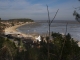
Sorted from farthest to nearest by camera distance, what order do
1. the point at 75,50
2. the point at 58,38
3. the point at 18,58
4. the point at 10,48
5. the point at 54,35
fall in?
the point at 54,35 < the point at 58,38 < the point at 75,50 < the point at 10,48 < the point at 18,58

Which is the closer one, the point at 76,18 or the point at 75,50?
the point at 76,18

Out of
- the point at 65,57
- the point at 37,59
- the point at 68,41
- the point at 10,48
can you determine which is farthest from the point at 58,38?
the point at 37,59

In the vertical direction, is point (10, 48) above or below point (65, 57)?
above

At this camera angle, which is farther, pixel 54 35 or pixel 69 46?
pixel 54 35

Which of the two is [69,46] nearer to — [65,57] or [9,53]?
[65,57]

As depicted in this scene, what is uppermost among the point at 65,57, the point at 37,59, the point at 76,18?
the point at 76,18

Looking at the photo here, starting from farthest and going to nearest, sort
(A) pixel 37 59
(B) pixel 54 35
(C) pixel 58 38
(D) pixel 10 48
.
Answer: (B) pixel 54 35 < (C) pixel 58 38 < (D) pixel 10 48 < (A) pixel 37 59

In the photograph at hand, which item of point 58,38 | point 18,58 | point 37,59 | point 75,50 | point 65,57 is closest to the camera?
point 37,59

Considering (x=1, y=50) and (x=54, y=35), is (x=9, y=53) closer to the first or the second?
(x=1, y=50)

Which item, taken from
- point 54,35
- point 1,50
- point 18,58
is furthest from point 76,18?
point 54,35
